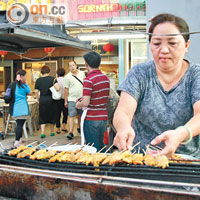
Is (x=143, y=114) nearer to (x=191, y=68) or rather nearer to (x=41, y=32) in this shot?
(x=191, y=68)

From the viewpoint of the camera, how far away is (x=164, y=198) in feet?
4.34

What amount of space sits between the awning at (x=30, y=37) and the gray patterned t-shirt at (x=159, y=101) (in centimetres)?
441

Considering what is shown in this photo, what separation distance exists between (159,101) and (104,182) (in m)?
0.96

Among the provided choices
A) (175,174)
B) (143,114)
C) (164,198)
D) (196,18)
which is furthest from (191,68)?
(196,18)

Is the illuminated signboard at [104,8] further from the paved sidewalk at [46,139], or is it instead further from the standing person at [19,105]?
the standing person at [19,105]

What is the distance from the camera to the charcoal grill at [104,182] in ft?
4.47

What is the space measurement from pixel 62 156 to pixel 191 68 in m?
1.35

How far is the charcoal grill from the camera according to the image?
1.36m

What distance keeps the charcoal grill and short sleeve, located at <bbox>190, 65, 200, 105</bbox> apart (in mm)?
555

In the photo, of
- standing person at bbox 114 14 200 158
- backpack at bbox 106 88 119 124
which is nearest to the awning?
backpack at bbox 106 88 119 124

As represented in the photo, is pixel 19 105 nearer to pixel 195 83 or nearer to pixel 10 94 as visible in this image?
pixel 10 94

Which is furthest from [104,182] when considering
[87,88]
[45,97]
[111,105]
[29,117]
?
[29,117]

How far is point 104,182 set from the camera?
1482 millimetres

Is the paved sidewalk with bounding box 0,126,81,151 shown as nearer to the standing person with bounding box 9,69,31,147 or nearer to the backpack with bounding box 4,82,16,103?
the standing person with bounding box 9,69,31,147
